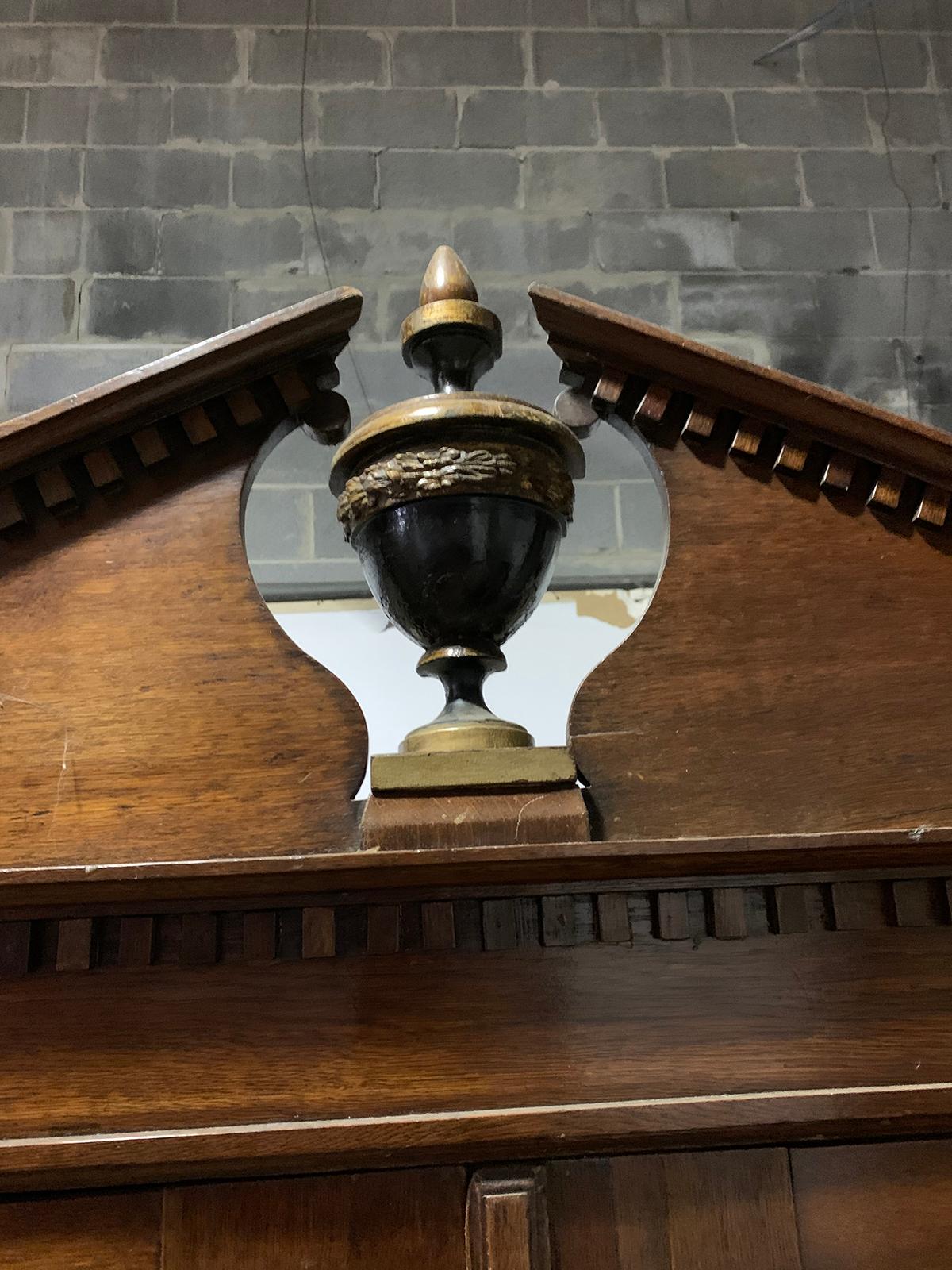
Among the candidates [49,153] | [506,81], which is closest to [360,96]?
[506,81]

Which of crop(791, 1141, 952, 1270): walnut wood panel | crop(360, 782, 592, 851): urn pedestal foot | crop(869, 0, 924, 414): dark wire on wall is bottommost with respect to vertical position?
crop(791, 1141, 952, 1270): walnut wood panel

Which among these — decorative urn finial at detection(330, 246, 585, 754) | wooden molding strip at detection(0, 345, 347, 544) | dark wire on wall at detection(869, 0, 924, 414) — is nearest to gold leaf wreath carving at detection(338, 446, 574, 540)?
decorative urn finial at detection(330, 246, 585, 754)

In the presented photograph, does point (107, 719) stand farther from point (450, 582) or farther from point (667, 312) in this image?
point (667, 312)

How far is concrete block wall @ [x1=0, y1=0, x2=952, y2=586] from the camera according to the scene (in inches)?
71.1

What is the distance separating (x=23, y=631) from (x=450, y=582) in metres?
0.30

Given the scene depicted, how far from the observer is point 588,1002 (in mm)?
682

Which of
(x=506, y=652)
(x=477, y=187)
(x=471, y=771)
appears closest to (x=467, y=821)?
(x=471, y=771)

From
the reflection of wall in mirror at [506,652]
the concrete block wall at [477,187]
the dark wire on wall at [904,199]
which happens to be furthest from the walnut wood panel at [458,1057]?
the dark wire on wall at [904,199]

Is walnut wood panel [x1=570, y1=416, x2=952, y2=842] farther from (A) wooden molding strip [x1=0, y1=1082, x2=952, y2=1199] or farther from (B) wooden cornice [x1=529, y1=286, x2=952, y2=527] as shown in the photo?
(A) wooden molding strip [x1=0, y1=1082, x2=952, y2=1199]

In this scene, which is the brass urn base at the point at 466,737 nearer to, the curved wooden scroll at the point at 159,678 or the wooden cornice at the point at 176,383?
the curved wooden scroll at the point at 159,678

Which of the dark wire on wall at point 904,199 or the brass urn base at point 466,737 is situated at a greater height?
the dark wire on wall at point 904,199

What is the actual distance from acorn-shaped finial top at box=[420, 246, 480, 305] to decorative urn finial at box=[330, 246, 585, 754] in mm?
36

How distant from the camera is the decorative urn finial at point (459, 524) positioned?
74 cm

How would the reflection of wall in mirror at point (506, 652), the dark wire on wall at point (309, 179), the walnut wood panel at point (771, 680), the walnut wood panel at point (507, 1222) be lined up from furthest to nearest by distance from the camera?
the dark wire on wall at point (309, 179) < the reflection of wall in mirror at point (506, 652) < the walnut wood panel at point (771, 680) < the walnut wood panel at point (507, 1222)
